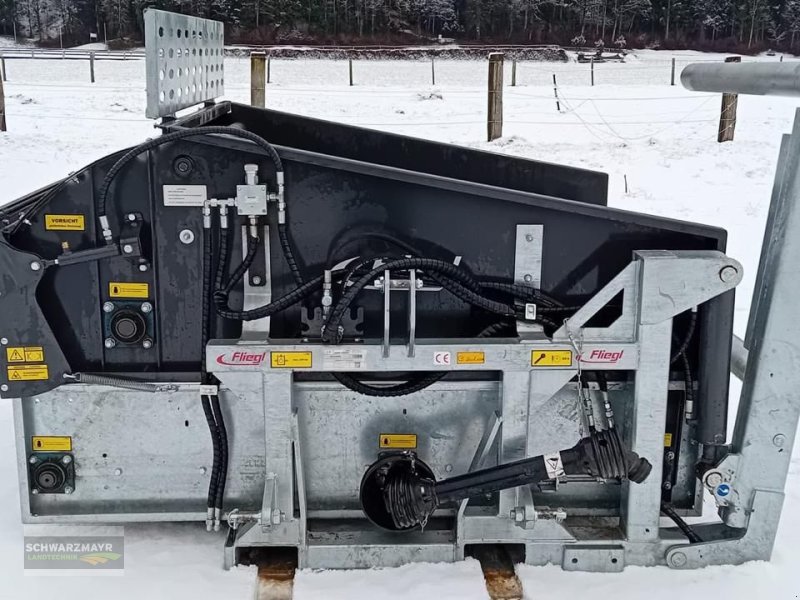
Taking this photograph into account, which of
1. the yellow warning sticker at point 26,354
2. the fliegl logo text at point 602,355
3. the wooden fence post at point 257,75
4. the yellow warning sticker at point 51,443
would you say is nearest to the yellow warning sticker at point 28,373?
the yellow warning sticker at point 26,354

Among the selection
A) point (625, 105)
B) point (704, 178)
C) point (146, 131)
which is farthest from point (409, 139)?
point (625, 105)

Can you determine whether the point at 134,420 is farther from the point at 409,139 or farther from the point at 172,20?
the point at 409,139

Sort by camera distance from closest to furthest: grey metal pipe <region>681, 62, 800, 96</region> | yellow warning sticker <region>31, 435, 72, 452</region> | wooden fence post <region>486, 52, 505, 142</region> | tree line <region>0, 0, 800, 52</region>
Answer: grey metal pipe <region>681, 62, 800, 96</region> < yellow warning sticker <region>31, 435, 72, 452</region> < wooden fence post <region>486, 52, 505, 142</region> < tree line <region>0, 0, 800, 52</region>

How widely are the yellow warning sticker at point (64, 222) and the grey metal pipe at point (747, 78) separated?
2206 mm

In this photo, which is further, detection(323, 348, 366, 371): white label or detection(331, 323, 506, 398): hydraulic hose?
detection(331, 323, 506, 398): hydraulic hose

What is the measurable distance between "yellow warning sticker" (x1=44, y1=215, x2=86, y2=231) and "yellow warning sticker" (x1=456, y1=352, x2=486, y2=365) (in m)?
1.32

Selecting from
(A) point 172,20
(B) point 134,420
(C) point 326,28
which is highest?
(C) point 326,28

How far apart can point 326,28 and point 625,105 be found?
17799 mm

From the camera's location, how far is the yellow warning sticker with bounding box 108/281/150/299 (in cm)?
289

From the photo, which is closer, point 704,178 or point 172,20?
point 172,20

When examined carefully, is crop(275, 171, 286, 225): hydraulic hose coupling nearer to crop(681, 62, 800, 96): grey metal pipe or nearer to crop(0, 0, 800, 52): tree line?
crop(681, 62, 800, 96): grey metal pipe

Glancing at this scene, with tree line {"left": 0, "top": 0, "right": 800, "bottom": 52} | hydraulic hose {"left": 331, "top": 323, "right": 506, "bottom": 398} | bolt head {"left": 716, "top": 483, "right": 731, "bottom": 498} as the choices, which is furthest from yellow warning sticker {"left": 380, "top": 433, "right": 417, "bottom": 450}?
tree line {"left": 0, "top": 0, "right": 800, "bottom": 52}

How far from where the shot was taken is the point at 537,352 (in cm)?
277

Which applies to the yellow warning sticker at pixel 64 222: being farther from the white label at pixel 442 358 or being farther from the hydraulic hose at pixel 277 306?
the white label at pixel 442 358
